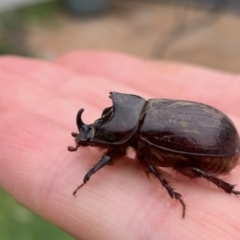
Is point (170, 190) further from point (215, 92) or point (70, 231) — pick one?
point (215, 92)

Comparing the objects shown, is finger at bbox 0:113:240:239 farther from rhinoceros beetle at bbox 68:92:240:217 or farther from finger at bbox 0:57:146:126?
finger at bbox 0:57:146:126

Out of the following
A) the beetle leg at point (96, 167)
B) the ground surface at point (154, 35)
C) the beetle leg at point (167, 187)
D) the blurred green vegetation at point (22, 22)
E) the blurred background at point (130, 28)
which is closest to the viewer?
the beetle leg at point (167, 187)

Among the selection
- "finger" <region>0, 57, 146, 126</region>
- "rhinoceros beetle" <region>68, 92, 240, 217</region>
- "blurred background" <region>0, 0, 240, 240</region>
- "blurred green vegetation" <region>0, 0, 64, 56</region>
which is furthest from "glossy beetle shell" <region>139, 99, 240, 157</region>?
"blurred background" <region>0, 0, 240, 240</region>

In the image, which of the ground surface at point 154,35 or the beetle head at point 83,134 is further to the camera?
the ground surface at point 154,35

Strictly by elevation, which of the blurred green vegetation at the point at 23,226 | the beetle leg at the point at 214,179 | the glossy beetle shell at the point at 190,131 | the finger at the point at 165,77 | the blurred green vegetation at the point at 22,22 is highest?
the glossy beetle shell at the point at 190,131

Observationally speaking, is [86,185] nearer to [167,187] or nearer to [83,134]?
[83,134]

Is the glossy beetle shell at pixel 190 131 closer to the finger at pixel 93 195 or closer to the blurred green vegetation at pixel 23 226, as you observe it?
the finger at pixel 93 195

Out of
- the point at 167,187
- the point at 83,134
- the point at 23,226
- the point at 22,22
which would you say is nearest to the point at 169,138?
the point at 167,187

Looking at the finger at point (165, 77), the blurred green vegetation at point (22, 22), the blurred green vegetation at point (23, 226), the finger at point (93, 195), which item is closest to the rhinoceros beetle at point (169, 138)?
the finger at point (93, 195)
